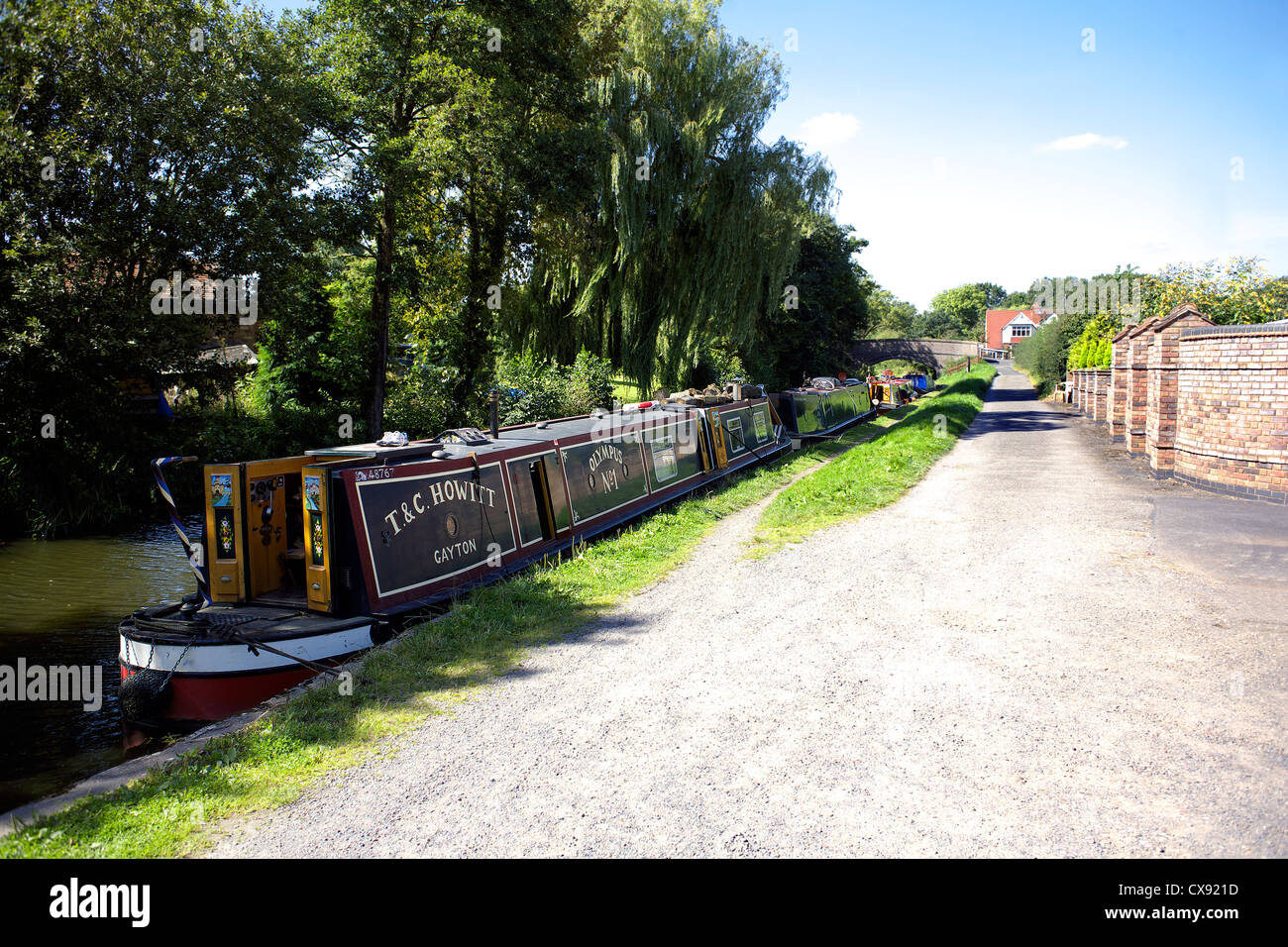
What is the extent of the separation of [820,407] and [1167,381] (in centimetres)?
1059

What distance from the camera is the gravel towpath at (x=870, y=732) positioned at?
11.7ft

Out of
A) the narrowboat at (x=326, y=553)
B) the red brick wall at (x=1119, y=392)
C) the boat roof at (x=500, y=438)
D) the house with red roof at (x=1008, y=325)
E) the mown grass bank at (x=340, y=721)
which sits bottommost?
the mown grass bank at (x=340, y=721)

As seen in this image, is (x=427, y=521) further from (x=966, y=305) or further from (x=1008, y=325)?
(x=966, y=305)

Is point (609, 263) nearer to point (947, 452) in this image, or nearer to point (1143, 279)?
point (947, 452)

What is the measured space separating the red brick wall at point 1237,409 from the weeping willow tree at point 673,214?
1181 centimetres

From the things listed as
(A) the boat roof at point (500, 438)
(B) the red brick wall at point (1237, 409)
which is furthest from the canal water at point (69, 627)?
(B) the red brick wall at point (1237, 409)

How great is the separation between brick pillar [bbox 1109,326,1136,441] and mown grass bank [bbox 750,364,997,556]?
378 cm

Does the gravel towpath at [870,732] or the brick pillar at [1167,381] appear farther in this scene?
the brick pillar at [1167,381]

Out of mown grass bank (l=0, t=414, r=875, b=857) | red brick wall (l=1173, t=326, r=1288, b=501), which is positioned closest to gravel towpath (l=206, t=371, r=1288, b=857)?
mown grass bank (l=0, t=414, r=875, b=857)

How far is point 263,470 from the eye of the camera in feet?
23.0

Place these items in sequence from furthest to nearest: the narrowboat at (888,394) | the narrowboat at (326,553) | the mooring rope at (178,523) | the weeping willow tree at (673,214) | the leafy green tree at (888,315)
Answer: the leafy green tree at (888,315) < the narrowboat at (888,394) < the weeping willow tree at (673,214) < the mooring rope at (178,523) < the narrowboat at (326,553)

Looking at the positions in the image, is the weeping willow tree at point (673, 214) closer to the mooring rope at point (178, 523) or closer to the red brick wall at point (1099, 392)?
the red brick wall at point (1099, 392)

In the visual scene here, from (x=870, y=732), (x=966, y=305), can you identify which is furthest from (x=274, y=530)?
(x=966, y=305)

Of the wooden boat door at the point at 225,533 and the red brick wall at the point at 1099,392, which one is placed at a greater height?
the red brick wall at the point at 1099,392
